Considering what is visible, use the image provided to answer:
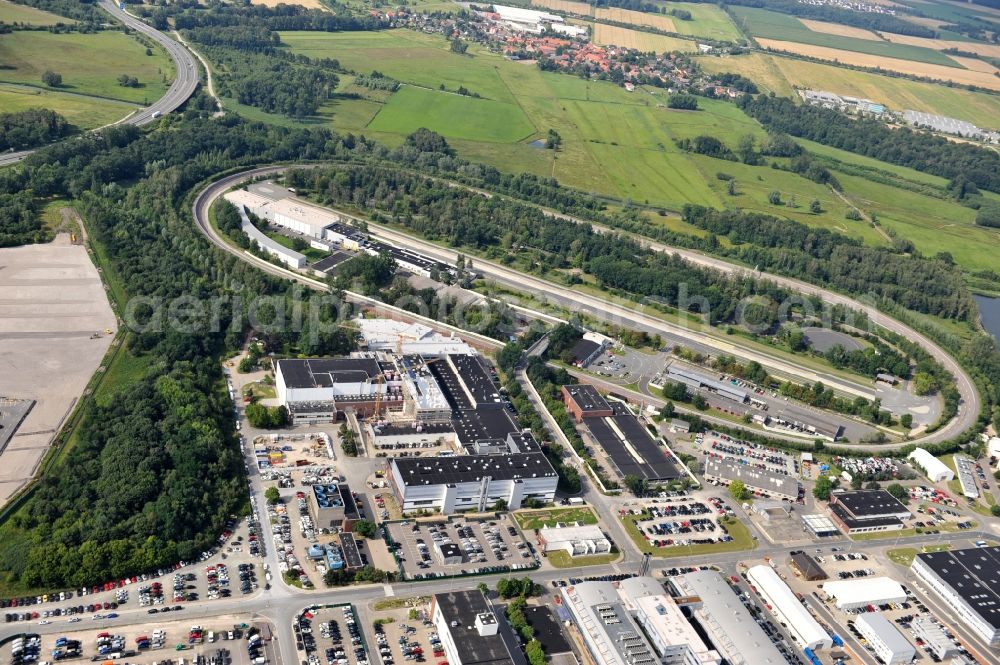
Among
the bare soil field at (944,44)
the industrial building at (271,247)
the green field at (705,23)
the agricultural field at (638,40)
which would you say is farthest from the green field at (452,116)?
the bare soil field at (944,44)

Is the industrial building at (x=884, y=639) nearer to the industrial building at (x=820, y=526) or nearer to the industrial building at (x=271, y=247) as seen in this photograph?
the industrial building at (x=820, y=526)

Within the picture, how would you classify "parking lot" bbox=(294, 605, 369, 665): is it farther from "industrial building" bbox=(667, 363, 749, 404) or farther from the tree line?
the tree line

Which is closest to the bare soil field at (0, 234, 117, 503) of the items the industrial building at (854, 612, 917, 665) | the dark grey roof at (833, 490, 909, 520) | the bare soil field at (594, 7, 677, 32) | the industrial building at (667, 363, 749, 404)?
the industrial building at (667, 363, 749, 404)

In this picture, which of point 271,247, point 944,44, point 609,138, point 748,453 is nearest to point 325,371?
point 271,247

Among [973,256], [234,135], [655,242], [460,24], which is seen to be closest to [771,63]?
[460,24]

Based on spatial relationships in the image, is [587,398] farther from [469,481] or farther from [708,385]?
[469,481]

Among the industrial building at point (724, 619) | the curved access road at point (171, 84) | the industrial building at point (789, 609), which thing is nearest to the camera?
the industrial building at point (724, 619)

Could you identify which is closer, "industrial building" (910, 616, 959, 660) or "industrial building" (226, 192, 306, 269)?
"industrial building" (910, 616, 959, 660)
